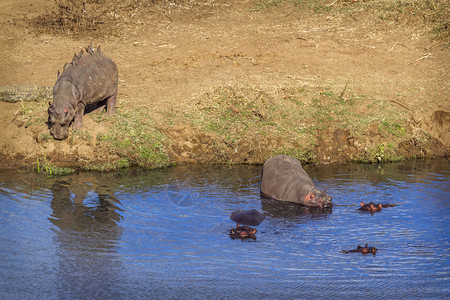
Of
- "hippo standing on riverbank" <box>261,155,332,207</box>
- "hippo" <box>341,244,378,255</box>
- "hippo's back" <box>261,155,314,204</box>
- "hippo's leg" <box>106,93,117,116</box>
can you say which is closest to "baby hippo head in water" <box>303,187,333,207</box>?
"hippo standing on riverbank" <box>261,155,332,207</box>

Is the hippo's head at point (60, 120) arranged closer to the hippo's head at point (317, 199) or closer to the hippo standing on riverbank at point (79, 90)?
the hippo standing on riverbank at point (79, 90)

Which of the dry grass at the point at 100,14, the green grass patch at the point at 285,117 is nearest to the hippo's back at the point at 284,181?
the green grass patch at the point at 285,117

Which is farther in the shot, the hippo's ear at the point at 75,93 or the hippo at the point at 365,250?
the hippo's ear at the point at 75,93

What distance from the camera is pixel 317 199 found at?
1000 centimetres

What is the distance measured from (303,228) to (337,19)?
38.8ft

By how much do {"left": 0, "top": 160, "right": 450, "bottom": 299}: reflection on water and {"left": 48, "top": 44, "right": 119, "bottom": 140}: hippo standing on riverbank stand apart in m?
1.28

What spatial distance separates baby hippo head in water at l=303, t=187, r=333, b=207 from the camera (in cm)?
995

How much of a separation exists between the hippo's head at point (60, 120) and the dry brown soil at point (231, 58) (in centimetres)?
28

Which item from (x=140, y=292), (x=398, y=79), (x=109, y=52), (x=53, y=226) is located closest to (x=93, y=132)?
(x=53, y=226)

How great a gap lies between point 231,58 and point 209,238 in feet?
29.9

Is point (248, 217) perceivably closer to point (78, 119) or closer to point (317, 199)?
point (317, 199)

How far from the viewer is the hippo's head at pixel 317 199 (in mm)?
9945

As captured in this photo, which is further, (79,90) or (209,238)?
(79,90)

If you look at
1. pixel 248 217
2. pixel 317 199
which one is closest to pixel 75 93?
pixel 248 217
